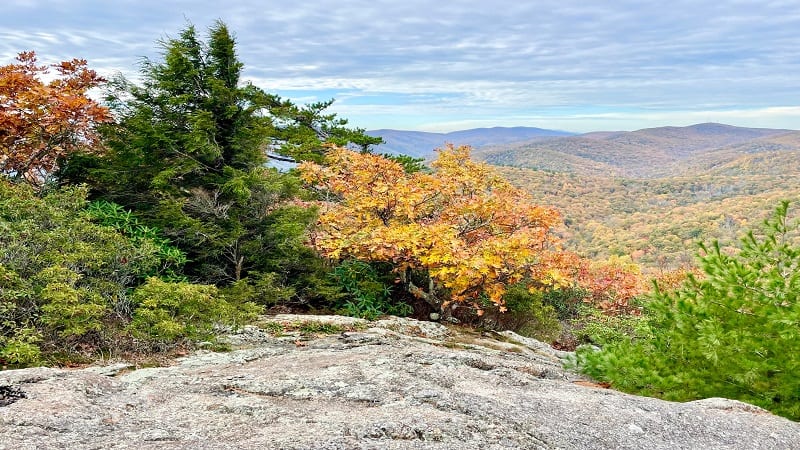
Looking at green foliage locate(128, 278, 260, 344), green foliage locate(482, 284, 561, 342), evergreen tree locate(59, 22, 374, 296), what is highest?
evergreen tree locate(59, 22, 374, 296)

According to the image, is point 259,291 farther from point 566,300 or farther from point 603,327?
point 566,300

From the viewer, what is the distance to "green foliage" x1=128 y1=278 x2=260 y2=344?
18.6ft

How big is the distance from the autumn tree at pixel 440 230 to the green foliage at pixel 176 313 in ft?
9.18

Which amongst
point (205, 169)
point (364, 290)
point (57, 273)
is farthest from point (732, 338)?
point (205, 169)

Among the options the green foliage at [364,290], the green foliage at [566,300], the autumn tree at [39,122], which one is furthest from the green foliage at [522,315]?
the autumn tree at [39,122]

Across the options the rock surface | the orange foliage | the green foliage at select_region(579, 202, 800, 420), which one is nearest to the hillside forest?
the green foliage at select_region(579, 202, 800, 420)

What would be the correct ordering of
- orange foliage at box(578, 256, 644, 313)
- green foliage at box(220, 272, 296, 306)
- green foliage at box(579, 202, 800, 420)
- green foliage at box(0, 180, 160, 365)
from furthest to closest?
orange foliage at box(578, 256, 644, 313) → green foliage at box(220, 272, 296, 306) → green foliage at box(0, 180, 160, 365) → green foliage at box(579, 202, 800, 420)

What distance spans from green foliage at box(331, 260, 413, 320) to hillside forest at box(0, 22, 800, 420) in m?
0.04

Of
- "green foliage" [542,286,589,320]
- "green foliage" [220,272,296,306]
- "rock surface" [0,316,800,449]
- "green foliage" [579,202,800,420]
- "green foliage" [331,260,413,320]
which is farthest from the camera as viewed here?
"green foliage" [542,286,589,320]

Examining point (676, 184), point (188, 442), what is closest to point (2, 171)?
point (188, 442)

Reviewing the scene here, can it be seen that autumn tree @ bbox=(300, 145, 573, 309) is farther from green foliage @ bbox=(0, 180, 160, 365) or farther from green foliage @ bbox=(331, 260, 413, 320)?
green foliage @ bbox=(0, 180, 160, 365)

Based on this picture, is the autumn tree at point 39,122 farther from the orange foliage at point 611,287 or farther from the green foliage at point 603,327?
the orange foliage at point 611,287

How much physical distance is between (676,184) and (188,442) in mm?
125426

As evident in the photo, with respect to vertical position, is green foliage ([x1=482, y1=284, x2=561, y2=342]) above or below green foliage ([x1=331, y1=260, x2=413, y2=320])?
below
